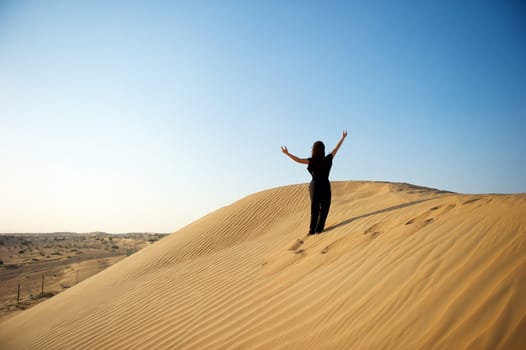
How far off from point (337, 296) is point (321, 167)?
9.57 ft

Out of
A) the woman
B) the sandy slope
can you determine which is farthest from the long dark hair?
the sandy slope

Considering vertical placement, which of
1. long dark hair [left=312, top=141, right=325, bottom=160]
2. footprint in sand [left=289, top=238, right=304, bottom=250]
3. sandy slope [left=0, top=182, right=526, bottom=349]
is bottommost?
sandy slope [left=0, top=182, right=526, bottom=349]

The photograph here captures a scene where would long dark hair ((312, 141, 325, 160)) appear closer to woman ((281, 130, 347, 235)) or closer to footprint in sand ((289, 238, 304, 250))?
woman ((281, 130, 347, 235))

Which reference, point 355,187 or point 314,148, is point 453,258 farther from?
point 355,187

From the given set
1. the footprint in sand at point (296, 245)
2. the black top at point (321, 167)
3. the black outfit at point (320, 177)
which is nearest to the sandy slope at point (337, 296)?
the footprint in sand at point (296, 245)

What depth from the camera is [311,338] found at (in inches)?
102

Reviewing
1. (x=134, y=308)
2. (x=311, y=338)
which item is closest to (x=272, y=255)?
(x=134, y=308)

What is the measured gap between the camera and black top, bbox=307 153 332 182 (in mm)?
5559

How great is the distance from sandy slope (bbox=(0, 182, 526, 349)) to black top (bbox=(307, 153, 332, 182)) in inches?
43.1

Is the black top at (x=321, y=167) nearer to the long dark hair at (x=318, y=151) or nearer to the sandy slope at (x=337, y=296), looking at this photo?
the long dark hair at (x=318, y=151)

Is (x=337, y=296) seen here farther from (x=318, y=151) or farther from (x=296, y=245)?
(x=318, y=151)

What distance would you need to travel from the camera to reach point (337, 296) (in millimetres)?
3033

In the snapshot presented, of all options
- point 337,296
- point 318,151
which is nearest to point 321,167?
point 318,151

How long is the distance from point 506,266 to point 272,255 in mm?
3900
